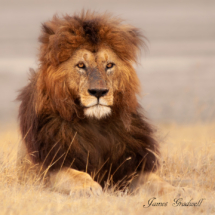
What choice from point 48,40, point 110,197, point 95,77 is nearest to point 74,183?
point 110,197

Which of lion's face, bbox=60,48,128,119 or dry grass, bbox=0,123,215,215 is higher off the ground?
lion's face, bbox=60,48,128,119

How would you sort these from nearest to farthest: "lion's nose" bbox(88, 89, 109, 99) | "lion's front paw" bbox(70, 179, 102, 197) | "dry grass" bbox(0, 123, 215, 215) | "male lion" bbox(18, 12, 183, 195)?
"dry grass" bbox(0, 123, 215, 215), "lion's front paw" bbox(70, 179, 102, 197), "lion's nose" bbox(88, 89, 109, 99), "male lion" bbox(18, 12, 183, 195)

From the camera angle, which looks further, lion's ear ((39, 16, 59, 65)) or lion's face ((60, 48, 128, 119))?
lion's ear ((39, 16, 59, 65))

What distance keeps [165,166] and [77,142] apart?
171cm

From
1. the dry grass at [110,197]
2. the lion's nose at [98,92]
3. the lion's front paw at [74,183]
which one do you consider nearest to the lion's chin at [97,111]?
the lion's nose at [98,92]

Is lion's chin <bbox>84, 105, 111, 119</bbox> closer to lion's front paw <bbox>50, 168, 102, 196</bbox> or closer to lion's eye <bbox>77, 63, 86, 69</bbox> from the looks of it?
lion's eye <bbox>77, 63, 86, 69</bbox>

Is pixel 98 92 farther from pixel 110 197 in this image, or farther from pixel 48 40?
pixel 110 197

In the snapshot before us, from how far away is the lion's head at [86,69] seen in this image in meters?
4.82

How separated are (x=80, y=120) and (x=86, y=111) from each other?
29 cm

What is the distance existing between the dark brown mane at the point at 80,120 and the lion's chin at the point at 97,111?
0.47 feet

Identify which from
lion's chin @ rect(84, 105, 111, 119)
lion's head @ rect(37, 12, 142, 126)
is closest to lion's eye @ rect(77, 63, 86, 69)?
lion's head @ rect(37, 12, 142, 126)

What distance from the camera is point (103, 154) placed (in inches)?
204

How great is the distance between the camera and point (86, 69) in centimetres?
496

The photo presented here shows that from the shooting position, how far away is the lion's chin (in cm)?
476
